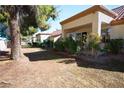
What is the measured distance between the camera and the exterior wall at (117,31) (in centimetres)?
1435

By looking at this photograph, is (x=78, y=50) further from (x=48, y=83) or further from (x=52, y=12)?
(x=52, y=12)

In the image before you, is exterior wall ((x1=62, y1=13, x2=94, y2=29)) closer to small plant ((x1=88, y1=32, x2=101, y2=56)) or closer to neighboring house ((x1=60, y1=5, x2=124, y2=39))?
neighboring house ((x1=60, y1=5, x2=124, y2=39))

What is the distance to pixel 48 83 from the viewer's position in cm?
753

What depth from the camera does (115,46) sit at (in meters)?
13.8

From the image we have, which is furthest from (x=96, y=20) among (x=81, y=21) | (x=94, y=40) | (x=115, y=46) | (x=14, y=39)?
(x=14, y=39)

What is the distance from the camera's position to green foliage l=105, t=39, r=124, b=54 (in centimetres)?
1353

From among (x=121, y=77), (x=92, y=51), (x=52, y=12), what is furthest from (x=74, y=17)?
(x=121, y=77)

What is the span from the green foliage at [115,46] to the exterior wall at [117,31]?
1.02m

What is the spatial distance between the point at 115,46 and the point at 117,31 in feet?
5.43

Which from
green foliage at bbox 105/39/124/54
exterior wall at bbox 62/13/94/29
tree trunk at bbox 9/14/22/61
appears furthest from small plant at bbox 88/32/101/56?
tree trunk at bbox 9/14/22/61

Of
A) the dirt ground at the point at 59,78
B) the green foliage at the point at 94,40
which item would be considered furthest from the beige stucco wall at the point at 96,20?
the dirt ground at the point at 59,78

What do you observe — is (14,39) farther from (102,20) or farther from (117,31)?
(117,31)

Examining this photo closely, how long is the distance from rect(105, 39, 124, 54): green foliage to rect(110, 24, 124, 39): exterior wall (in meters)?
1.02

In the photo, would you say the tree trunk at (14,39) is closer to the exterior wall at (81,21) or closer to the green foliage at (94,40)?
the green foliage at (94,40)
